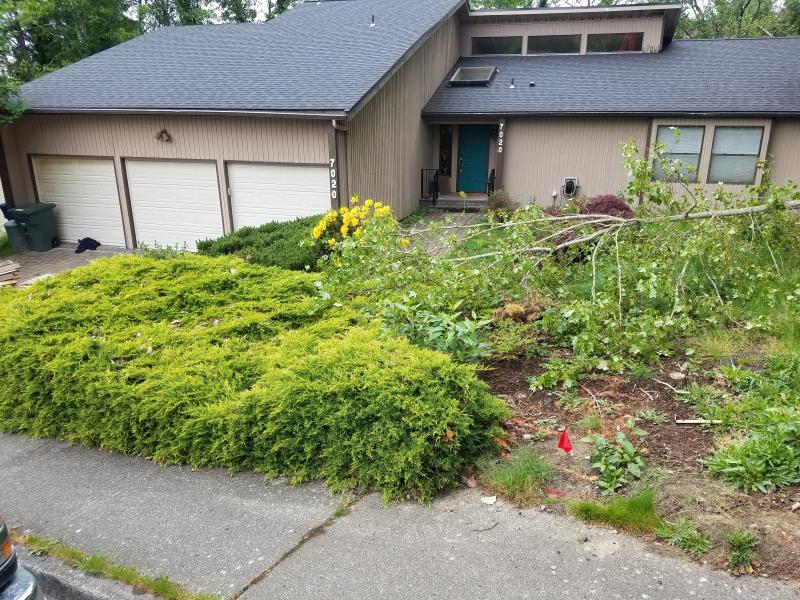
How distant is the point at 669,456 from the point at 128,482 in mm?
3634

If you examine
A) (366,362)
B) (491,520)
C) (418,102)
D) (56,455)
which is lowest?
(56,455)

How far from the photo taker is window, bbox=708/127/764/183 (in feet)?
45.5

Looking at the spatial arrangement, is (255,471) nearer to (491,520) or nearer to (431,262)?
(491,520)

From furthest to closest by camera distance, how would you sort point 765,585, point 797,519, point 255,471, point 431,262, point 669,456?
point 431,262
point 255,471
point 669,456
point 797,519
point 765,585

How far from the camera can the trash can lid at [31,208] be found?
13000mm

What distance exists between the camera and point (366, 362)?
4.18 m

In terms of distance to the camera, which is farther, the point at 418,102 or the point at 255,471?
the point at 418,102

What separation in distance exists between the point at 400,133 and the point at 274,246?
6332mm

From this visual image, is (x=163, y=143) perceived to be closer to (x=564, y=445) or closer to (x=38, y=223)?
(x=38, y=223)

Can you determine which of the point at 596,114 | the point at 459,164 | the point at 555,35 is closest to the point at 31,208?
the point at 459,164

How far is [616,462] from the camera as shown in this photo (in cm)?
370

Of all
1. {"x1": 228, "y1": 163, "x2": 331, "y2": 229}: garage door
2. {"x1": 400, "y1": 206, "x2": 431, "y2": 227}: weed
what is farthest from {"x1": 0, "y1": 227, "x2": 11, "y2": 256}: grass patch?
{"x1": 400, "y1": 206, "x2": 431, "y2": 227}: weed

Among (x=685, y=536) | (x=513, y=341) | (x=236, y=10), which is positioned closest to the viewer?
(x=685, y=536)

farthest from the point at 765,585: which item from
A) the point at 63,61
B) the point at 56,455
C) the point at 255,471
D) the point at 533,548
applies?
the point at 63,61
